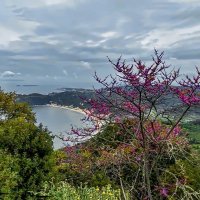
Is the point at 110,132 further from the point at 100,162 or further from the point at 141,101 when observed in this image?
the point at 141,101

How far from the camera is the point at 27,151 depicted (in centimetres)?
1048

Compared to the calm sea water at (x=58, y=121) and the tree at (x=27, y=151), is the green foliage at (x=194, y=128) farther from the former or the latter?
the tree at (x=27, y=151)

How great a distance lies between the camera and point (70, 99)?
460 ft

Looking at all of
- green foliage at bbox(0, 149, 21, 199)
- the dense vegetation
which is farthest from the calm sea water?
green foliage at bbox(0, 149, 21, 199)

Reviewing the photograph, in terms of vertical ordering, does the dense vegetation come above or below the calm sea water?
above

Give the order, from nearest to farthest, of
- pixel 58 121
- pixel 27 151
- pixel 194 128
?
pixel 27 151
pixel 194 128
pixel 58 121

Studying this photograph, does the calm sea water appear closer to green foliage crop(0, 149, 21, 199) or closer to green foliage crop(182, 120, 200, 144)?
green foliage crop(182, 120, 200, 144)

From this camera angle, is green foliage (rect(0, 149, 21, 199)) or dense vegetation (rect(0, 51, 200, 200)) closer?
dense vegetation (rect(0, 51, 200, 200))

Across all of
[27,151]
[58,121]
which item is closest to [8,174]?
[27,151]

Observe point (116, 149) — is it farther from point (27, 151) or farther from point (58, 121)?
point (58, 121)

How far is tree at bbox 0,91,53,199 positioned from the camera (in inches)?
387

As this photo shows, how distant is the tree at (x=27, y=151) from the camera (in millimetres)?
9820

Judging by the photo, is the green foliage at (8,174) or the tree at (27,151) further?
the tree at (27,151)

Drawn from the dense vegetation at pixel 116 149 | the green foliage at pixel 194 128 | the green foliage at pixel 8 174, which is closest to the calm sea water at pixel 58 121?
the green foliage at pixel 194 128
